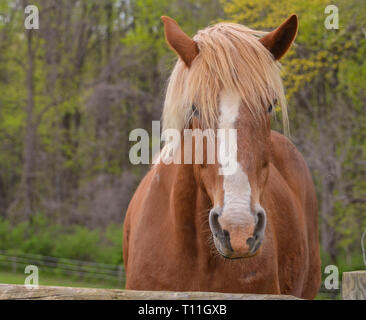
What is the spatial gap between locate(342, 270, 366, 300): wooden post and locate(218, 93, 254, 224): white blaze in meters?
0.65

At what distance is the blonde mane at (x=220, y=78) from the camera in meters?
2.97

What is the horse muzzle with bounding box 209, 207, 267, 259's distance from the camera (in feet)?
8.48

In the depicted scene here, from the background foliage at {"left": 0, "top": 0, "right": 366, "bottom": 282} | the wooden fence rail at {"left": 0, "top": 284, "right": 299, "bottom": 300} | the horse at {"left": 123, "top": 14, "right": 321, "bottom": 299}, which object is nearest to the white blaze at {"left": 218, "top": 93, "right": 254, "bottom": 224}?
the horse at {"left": 123, "top": 14, "right": 321, "bottom": 299}

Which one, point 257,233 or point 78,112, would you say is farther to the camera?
point 78,112

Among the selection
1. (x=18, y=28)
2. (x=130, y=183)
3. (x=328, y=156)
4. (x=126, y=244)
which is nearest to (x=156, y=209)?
(x=126, y=244)

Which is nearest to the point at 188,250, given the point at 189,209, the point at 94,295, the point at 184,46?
the point at 189,209

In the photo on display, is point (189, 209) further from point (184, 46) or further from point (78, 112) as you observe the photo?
point (78, 112)

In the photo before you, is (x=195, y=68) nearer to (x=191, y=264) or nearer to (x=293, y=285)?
(x=191, y=264)

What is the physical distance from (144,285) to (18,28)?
24822 mm

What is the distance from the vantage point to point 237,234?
2.58m

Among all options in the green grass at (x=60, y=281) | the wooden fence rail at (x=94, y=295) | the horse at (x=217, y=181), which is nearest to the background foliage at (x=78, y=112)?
the green grass at (x=60, y=281)

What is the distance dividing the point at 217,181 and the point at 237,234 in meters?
A: 0.35

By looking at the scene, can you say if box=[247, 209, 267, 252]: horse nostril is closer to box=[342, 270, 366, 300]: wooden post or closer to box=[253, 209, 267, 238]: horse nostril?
box=[253, 209, 267, 238]: horse nostril

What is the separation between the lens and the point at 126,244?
4887 mm
